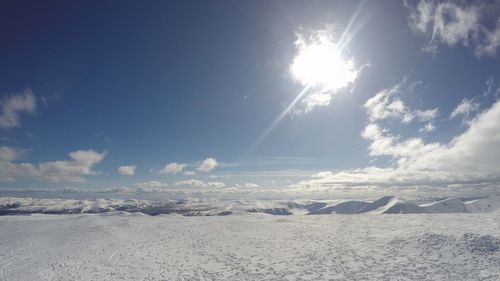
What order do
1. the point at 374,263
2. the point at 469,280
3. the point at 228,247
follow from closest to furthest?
the point at 469,280 → the point at 374,263 → the point at 228,247

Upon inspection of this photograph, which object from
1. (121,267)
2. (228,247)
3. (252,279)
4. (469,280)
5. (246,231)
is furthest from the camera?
(246,231)

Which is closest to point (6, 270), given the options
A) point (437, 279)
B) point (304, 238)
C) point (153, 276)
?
point (153, 276)

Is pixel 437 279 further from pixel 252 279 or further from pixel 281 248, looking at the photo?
pixel 281 248

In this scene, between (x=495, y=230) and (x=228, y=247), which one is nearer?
(x=495, y=230)

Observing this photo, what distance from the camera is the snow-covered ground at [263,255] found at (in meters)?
26.7

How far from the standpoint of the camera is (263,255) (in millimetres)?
33906

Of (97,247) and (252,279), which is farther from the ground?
(97,247)

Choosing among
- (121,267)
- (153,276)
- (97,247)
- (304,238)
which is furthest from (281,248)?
(97,247)

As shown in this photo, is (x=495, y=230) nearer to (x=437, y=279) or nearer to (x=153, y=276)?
(x=437, y=279)

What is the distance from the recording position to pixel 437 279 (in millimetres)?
23766

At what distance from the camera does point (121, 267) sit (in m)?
31.4

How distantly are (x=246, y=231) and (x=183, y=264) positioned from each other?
59.4 ft

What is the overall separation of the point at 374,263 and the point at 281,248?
11152 mm

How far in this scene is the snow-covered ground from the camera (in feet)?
87.6
